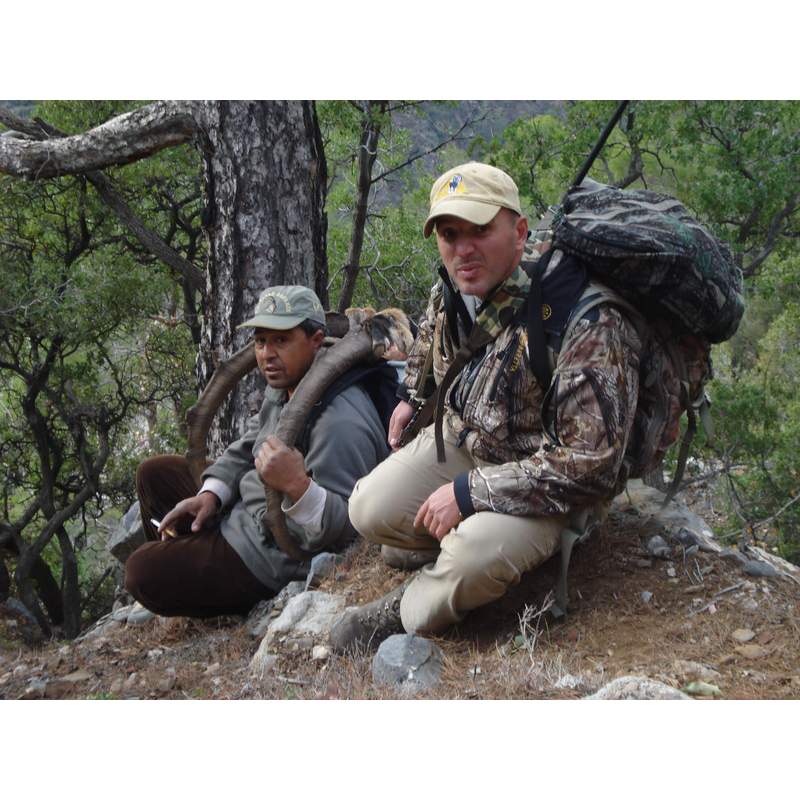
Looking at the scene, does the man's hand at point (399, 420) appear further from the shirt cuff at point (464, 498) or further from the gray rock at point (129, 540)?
the gray rock at point (129, 540)

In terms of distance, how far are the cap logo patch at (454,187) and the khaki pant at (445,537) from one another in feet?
3.63

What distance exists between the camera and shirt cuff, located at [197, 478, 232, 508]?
15.2ft

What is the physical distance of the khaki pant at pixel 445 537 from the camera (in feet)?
10.2

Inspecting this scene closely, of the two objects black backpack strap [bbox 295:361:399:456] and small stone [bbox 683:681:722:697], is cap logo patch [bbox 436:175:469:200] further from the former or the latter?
small stone [bbox 683:681:722:697]

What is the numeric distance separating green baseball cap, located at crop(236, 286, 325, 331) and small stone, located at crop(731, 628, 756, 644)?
2583 millimetres

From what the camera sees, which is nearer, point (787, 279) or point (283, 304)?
point (283, 304)

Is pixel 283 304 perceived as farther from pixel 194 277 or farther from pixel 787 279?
pixel 787 279

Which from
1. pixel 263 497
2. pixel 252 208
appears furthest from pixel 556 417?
pixel 252 208

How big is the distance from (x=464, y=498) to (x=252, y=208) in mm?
3189

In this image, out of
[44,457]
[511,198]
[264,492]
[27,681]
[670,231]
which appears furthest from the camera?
[44,457]

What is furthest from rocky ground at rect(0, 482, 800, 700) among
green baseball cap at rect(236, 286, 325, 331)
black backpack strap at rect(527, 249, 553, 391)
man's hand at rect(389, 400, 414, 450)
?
green baseball cap at rect(236, 286, 325, 331)

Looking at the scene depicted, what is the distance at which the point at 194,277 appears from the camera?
7.40 m

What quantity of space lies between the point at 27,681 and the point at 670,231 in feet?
12.3

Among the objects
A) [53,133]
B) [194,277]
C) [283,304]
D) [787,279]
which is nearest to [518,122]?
[787,279]
